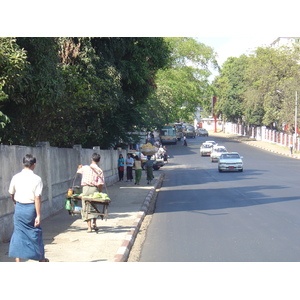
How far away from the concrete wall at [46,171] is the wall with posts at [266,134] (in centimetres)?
5011

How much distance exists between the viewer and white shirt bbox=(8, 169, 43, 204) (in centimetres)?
824

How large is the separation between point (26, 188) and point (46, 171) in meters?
7.99

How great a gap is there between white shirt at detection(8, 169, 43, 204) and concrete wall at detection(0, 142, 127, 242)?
3.25 meters

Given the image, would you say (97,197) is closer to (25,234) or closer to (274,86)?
(25,234)

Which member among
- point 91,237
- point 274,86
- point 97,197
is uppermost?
point 274,86

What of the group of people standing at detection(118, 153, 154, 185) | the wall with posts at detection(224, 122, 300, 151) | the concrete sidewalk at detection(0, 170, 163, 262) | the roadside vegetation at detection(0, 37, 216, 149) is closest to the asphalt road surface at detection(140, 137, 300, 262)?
the concrete sidewalk at detection(0, 170, 163, 262)

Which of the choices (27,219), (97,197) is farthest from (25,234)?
(97,197)

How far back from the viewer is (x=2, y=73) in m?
12.4

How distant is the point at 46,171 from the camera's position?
16.1m

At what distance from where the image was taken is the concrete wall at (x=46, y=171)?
11672mm

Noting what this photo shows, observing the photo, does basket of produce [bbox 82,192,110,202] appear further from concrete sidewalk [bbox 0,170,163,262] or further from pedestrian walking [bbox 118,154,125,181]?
pedestrian walking [bbox 118,154,125,181]
